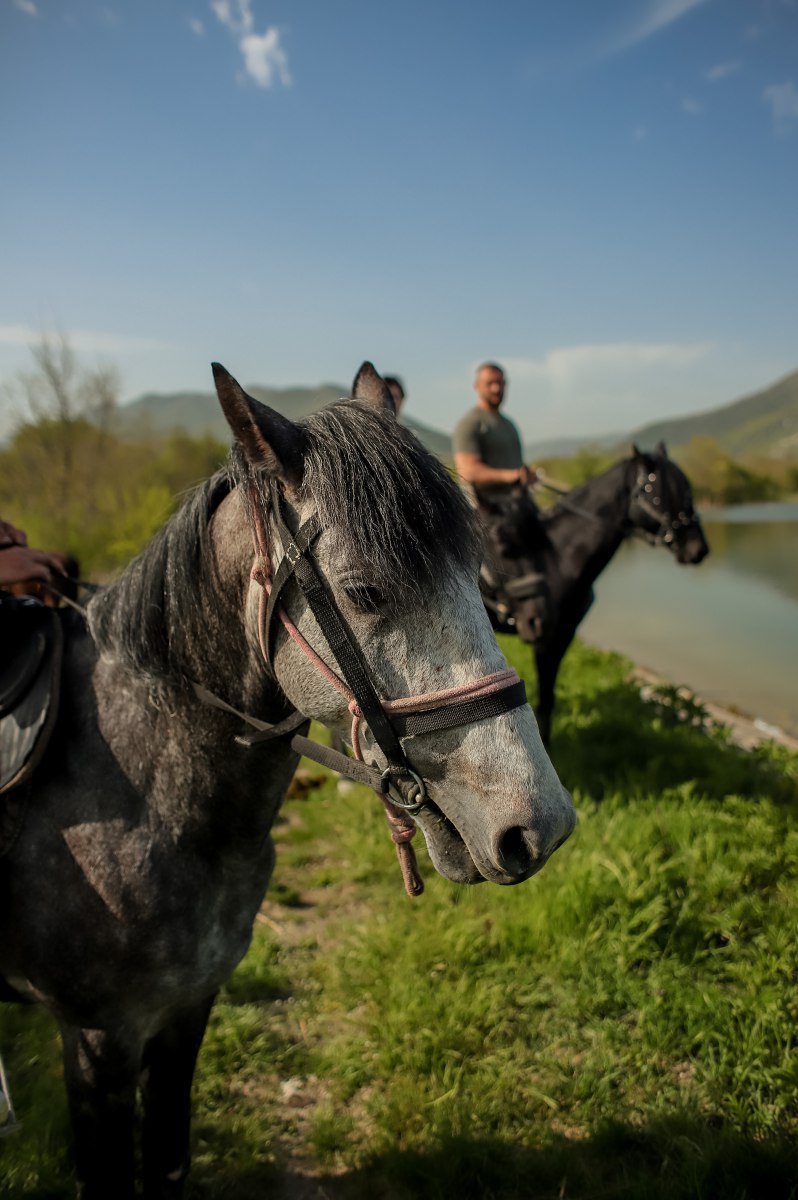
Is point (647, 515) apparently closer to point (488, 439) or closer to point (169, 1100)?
point (488, 439)

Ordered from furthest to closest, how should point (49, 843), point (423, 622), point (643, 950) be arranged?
1. point (643, 950)
2. point (49, 843)
3. point (423, 622)

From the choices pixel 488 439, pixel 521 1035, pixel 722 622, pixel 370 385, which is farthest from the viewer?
pixel 722 622

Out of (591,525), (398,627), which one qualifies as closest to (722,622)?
(591,525)

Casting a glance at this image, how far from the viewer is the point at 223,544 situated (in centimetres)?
162

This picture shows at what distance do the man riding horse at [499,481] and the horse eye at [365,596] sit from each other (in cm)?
448

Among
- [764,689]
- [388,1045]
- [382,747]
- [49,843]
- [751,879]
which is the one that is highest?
[382,747]

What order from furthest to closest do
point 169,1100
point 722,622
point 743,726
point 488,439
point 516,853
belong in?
point 722,622 → point 743,726 → point 488,439 → point 169,1100 → point 516,853

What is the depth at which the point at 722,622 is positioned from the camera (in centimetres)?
1527

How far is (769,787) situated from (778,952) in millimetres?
1727

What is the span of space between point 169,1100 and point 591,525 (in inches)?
216

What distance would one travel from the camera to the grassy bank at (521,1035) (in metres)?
2.36

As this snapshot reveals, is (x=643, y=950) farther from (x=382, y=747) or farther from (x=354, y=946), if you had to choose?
(x=382, y=747)

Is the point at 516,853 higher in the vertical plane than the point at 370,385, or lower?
lower

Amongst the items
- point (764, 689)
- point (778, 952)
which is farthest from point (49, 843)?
point (764, 689)
